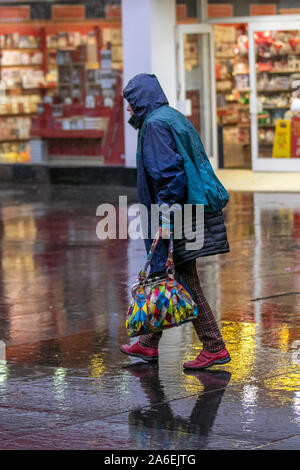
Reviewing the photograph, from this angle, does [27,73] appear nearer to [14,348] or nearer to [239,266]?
[239,266]

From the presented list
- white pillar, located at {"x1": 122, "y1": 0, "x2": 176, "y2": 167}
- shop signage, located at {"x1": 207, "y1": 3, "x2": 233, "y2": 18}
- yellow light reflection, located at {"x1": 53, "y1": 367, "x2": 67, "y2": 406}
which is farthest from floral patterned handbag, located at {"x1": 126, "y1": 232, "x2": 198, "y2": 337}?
shop signage, located at {"x1": 207, "y1": 3, "x2": 233, "y2": 18}

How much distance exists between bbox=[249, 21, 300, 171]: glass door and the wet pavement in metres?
7.15

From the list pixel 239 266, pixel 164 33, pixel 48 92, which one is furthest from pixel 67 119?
pixel 239 266

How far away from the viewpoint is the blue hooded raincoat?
6836mm

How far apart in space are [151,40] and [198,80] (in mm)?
1860

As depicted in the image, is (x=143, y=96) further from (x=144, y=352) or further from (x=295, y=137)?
(x=295, y=137)

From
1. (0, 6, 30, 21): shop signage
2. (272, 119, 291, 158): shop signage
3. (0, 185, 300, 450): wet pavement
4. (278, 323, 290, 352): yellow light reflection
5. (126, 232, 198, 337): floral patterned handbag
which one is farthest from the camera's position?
(0, 6, 30, 21): shop signage

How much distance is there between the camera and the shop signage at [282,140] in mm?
20859

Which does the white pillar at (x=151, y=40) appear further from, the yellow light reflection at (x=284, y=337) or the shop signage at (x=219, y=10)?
the yellow light reflection at (x=284, y=337)

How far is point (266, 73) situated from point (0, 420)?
634 inches

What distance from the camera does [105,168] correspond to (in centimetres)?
2122

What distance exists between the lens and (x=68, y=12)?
2191 cm

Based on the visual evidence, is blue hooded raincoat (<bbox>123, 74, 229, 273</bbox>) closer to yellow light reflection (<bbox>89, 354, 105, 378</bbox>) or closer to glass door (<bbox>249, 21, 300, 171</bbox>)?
yellow light reflection (<bbox>89, 354, 105, 378</bbox>)

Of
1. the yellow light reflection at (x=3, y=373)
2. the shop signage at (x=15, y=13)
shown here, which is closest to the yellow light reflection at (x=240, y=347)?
the yellow light reflection at (x=3, y=373)
